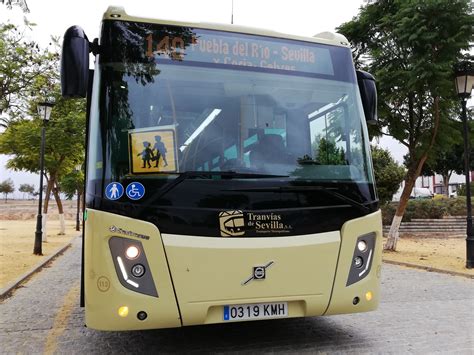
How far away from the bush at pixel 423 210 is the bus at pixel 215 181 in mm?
20255

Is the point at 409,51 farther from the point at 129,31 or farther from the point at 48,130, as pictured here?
the point at 48,130

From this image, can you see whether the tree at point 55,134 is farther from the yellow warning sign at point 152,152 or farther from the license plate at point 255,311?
the license plate at point 255,311

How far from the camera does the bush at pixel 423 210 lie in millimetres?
23891

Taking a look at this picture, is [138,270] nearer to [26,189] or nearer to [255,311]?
[255,311]

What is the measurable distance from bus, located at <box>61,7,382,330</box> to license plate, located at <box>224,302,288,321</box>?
1 centimetres

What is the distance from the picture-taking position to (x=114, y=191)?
13.3 ft

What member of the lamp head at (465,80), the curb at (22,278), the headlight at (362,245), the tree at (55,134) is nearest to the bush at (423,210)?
the lamp head at (465,80)

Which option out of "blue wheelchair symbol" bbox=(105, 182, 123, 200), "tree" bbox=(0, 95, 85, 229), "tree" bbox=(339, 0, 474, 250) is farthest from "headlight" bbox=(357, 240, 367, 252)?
"tree" bbox=(0, 95, 85, 229)

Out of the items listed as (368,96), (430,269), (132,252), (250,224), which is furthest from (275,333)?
(430,269)

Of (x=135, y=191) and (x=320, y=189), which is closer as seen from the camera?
(x=135, y=191)

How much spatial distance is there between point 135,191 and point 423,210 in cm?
2276

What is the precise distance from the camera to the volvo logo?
416 cm

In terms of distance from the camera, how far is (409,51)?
42.0 feet

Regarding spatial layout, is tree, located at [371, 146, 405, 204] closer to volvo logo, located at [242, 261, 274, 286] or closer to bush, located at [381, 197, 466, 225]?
bush, located at [381, 197, 466, 225]
